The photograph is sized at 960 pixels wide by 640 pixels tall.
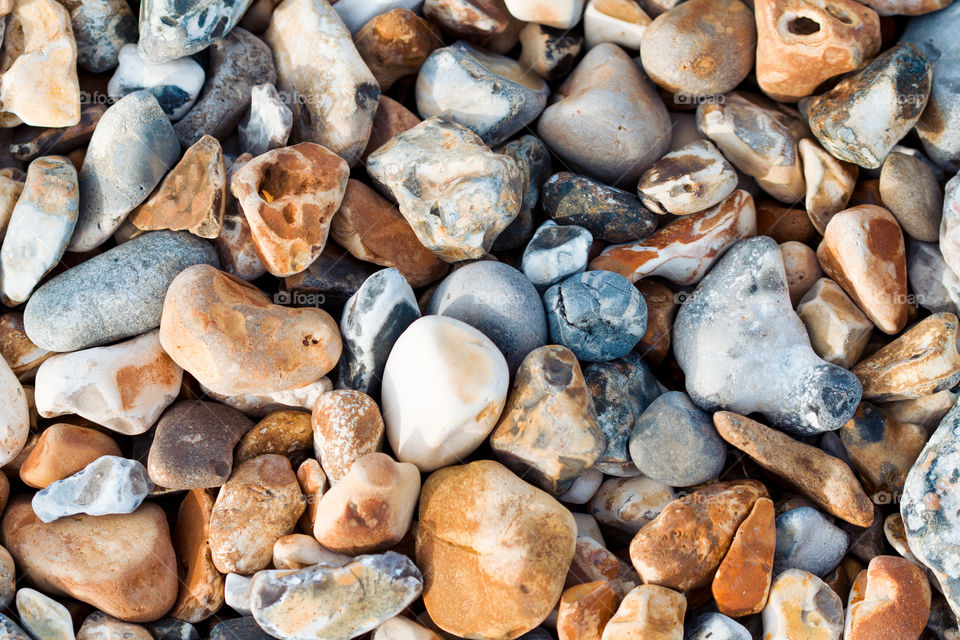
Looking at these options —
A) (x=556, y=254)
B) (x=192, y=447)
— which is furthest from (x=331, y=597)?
(x=556, y=254)

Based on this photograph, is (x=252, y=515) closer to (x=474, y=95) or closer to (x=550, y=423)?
(x=550, y=423)

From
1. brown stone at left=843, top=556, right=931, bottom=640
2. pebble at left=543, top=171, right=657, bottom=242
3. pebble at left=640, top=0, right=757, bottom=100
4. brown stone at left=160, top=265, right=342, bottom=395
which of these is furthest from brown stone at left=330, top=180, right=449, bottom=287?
brown stone at left=843, top=556, right=931, bottom=640

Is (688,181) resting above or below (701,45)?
below

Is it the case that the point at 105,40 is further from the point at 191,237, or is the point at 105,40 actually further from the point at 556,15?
the point at 556,15

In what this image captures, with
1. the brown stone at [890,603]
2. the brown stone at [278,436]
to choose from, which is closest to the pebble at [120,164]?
the brown stone at [278,436]

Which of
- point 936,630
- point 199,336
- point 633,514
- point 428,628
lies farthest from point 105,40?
point 936,630
